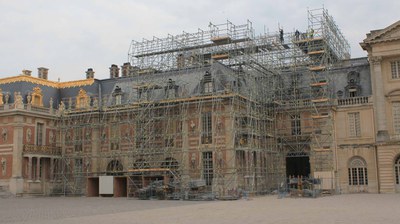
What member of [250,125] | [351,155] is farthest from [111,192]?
[351,155]

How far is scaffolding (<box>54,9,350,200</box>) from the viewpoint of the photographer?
132 feet

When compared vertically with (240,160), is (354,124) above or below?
above

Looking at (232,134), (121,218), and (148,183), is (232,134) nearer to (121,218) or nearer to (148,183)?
(148,183)

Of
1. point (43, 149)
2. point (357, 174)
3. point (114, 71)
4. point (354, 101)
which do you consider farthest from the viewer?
point (114, 71)

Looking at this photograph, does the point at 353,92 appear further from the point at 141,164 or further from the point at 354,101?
the point at 141,164

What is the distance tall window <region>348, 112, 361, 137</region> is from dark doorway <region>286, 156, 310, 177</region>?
6.10m

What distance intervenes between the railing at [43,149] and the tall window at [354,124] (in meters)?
27.7

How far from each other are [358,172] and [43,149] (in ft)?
94.9

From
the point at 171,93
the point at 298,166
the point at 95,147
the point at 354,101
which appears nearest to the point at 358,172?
the point at 354,101

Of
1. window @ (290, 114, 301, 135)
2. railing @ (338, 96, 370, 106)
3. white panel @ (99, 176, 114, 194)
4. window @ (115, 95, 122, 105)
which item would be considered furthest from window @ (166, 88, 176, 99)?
railing @ (338, 96, 370, 106)

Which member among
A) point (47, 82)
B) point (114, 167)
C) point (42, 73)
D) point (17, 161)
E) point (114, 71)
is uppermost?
point (114, 71)

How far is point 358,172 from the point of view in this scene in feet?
145

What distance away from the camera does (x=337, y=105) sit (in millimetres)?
45594

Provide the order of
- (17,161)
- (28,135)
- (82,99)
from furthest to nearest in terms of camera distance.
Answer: (82,99) < (28,135) < (17,161)
